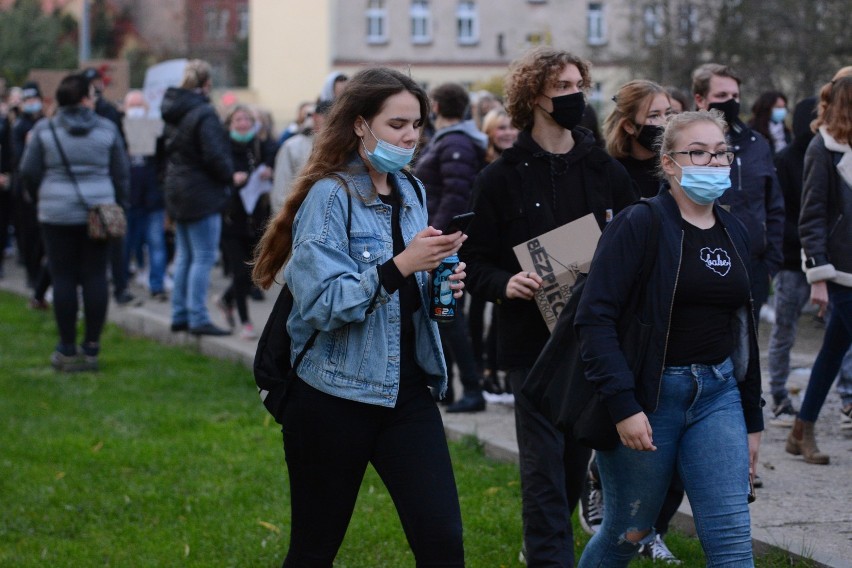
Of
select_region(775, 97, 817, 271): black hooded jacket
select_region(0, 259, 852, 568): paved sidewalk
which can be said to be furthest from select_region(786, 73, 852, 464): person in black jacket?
select_region(775, 97, 817, 271): black hooded jacket

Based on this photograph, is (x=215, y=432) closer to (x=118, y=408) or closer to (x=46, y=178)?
(x=118, y=408)

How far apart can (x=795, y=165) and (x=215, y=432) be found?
4.05 meters

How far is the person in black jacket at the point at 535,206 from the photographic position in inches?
205

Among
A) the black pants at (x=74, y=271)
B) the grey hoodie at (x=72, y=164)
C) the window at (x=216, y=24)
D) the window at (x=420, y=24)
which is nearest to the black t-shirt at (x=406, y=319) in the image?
the grey hoodie at (x=72, y=164)

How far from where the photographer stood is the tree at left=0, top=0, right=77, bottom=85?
52.8 meters

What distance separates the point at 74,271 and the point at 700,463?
714 cm

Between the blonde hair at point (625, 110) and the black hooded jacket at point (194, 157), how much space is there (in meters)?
5.42

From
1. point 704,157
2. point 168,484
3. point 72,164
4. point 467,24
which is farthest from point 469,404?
point 467,24

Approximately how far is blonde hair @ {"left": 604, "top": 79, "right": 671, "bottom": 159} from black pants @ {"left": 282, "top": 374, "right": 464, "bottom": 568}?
206 cm

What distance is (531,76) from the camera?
534 cm

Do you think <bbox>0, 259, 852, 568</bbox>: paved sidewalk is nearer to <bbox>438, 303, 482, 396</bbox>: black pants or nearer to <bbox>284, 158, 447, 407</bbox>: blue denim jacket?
<bbox>438, 303, 482, 396</bbox>: black pants

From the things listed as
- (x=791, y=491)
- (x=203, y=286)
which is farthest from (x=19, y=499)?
(x=203, y=286)

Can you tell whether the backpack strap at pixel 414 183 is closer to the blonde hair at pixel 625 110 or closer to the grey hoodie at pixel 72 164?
the blonde hair at pixel 625 110

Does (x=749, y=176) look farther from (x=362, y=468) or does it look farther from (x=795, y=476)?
(x=362, y=468)
